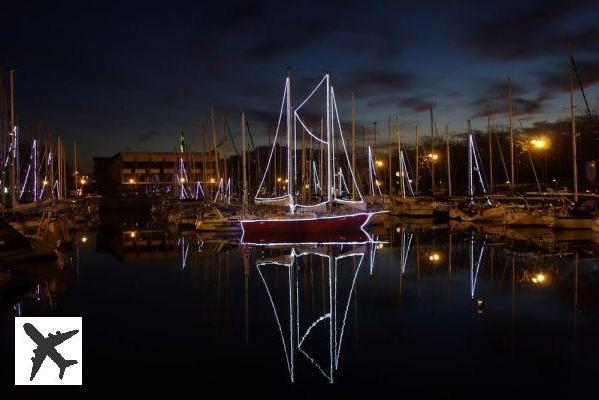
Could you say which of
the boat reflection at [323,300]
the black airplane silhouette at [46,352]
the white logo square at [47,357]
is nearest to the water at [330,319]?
the boat reflection at [323,300]

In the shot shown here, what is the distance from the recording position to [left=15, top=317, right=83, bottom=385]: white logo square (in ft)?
29.5

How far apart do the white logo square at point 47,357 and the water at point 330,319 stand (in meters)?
0.36

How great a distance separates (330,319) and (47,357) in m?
6.43

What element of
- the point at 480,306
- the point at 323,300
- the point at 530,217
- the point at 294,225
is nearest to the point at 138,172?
the point at 294,225

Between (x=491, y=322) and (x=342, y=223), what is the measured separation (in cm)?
2196

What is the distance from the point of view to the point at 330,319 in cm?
1340

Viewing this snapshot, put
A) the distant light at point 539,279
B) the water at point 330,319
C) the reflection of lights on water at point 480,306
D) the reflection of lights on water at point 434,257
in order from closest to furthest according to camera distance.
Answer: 1. the water at point 330,319
2. the reflection of lights on water at point 480,306
3. the distant light at point 539,279
4. the reflection of lights on water at point 434,257

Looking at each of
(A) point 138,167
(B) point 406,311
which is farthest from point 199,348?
(A) point 138,167

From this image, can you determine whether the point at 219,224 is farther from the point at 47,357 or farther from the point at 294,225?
the point at 47,357

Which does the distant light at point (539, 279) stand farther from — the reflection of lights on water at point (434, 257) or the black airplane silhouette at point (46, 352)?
the black airplane silhouette at point (46, 352)

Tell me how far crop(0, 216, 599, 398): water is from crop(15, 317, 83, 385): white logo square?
36 cm

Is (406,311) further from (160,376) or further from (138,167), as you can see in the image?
(138,167)

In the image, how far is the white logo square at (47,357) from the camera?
8977 mm

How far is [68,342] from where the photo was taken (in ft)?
30.3
